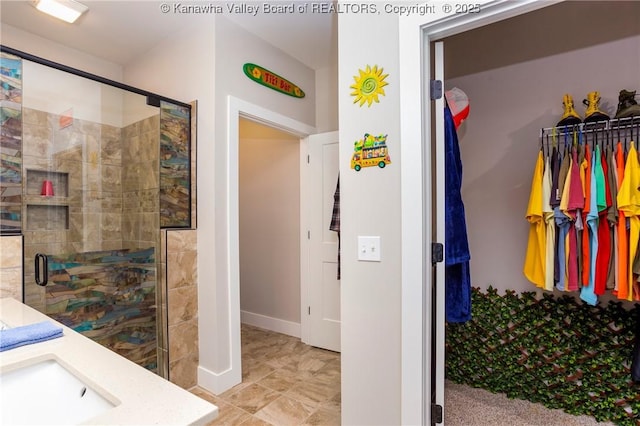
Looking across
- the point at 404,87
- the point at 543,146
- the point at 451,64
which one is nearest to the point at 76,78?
the point at 404,87

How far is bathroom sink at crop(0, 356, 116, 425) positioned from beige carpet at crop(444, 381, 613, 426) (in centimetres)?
194

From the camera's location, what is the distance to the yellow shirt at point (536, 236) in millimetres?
2041

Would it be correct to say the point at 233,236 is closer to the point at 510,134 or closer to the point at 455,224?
the point at 455,224

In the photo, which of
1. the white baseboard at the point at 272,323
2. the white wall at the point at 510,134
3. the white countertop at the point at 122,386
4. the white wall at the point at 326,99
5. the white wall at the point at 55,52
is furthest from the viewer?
the white baseboard at the point at 272,323

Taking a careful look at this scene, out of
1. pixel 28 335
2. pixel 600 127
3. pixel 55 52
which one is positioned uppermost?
pixel 55 52

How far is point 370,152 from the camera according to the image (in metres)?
1.60

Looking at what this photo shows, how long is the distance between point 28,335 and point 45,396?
0.24 meters

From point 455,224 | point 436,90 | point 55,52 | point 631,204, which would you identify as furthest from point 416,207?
point 55,52

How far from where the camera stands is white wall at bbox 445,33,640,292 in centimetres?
211

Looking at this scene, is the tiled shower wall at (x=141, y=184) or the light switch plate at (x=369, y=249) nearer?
the light switch plate at (x=369, y=249)

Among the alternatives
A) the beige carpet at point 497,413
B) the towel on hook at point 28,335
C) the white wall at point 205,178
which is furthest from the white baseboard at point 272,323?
the towel on hook at point 28,335

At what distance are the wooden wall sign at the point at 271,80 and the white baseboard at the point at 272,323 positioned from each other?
7.54 ft

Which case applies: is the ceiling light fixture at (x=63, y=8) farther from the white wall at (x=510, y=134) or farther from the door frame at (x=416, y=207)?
the white wall at (x=510, y=134)

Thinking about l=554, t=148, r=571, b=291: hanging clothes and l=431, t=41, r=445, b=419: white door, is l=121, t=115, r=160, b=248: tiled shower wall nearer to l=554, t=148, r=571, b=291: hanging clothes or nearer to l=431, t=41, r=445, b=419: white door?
l=431, t=41, r=445, b=419: white door
